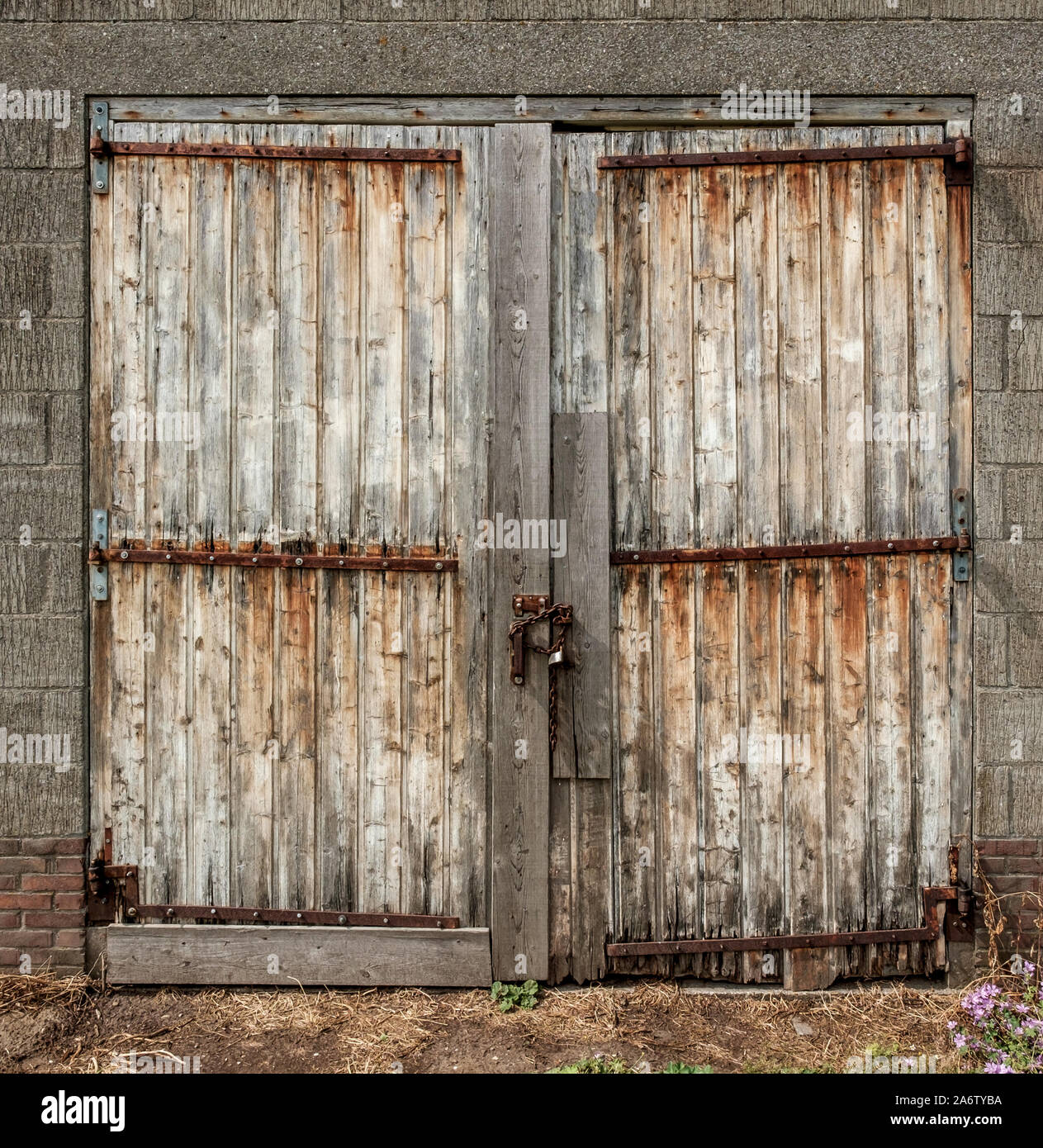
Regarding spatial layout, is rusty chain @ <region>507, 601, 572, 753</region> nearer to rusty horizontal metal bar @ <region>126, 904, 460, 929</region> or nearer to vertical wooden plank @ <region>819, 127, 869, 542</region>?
rusty horizontal metal bar @ <region>126, 904, 460, 929</region>

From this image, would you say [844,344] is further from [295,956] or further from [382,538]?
[295,956]

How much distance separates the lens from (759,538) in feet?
11.5

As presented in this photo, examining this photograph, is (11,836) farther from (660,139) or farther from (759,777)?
(660,139)

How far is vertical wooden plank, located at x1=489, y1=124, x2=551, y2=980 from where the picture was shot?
346 centimetres

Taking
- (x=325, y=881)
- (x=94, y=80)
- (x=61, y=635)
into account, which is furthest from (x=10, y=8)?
(x=325, y=881)

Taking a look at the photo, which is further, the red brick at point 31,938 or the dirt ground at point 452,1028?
the red brick at point 31,938

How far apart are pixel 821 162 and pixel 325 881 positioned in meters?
3.07

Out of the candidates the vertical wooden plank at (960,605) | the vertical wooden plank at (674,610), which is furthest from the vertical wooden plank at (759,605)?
the vertical wooden plank at (960,605)

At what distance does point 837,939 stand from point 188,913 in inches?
89.9

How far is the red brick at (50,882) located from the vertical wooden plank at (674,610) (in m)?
2.06

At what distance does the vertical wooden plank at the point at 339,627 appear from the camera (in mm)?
3506

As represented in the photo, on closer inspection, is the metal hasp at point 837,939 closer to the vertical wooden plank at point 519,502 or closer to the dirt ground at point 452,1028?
the dirt ground at point 452,1028

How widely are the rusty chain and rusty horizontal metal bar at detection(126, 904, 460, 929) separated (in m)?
0.77

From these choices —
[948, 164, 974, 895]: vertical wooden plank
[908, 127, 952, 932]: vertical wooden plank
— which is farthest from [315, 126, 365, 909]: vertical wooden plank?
[948, 164, 974, 895]: vertical wooden plank
